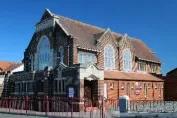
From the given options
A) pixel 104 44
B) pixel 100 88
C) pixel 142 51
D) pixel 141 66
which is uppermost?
pixel 142 51

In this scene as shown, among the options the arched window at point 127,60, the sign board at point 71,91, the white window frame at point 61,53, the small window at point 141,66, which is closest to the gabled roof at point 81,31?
the white window frame at point 61,53

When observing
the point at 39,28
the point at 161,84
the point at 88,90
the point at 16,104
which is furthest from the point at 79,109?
the point at 161,84

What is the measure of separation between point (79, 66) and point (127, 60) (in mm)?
16334

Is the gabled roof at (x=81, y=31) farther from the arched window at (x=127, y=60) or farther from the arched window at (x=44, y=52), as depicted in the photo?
the arched window at (x=44, y=52)

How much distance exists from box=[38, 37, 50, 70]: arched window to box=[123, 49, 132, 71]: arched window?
11624 millimetres

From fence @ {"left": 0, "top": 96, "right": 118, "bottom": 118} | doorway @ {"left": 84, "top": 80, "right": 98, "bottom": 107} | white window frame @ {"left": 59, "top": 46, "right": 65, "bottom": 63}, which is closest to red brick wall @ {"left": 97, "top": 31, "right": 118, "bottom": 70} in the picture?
white window frame @ {"left": 59, "top": 46, "right": 65, "bottom": 63}

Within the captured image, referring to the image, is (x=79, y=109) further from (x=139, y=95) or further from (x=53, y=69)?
(x=139, y=95)

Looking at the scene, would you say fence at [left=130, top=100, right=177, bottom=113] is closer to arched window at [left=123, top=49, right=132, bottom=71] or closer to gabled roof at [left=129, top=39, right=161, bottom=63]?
arched window at [left=123, top=49, right=132, bottom=71]

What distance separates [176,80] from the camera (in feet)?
158

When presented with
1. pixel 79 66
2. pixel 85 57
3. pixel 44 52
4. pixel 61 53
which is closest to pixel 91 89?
pixel 79 66

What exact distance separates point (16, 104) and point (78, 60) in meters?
9.18

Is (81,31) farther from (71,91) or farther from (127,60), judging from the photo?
(71,91)

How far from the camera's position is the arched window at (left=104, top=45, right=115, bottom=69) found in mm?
41594

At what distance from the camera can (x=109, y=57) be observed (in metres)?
42.4
